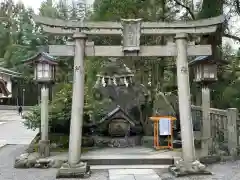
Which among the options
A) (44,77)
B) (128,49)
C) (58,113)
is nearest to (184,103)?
(128,49)

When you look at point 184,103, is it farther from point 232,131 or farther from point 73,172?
point 73,172

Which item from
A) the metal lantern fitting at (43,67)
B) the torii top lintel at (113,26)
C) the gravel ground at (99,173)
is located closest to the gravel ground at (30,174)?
the gravel ground at (99,173)

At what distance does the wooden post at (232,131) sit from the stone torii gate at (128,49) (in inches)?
82.5

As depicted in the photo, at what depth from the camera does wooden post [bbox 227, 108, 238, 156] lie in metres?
9.28

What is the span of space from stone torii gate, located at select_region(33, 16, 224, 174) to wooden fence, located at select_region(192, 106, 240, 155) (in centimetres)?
199

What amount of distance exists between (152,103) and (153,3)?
5.21 metres

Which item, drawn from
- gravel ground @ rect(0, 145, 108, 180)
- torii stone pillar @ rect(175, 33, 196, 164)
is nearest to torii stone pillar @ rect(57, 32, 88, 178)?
gravel ground @ rect(0, 145, 108, 180)

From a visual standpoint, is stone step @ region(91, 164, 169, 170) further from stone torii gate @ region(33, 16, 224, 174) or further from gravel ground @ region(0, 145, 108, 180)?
stone torii gate @ region(33, 16, 224, 174)

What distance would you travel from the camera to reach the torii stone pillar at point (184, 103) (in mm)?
7848

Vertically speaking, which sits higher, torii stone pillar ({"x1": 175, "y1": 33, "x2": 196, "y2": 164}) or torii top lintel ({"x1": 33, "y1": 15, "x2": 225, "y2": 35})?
torii top lintel ({"x1": 33, "y1": 15, "x2": 225, "y2": 35})

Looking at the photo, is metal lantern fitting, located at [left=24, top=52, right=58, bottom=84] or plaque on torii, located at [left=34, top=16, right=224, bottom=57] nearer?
plaque on torii, located at [left=34, top=16, right=224, bottom=57]

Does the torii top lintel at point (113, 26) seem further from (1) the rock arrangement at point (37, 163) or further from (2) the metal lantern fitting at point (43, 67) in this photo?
(1) the rock arrangement at point (37, 163)

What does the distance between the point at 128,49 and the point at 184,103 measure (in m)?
2.08

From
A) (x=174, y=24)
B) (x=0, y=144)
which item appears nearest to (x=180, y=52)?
(x=174, y=24)
